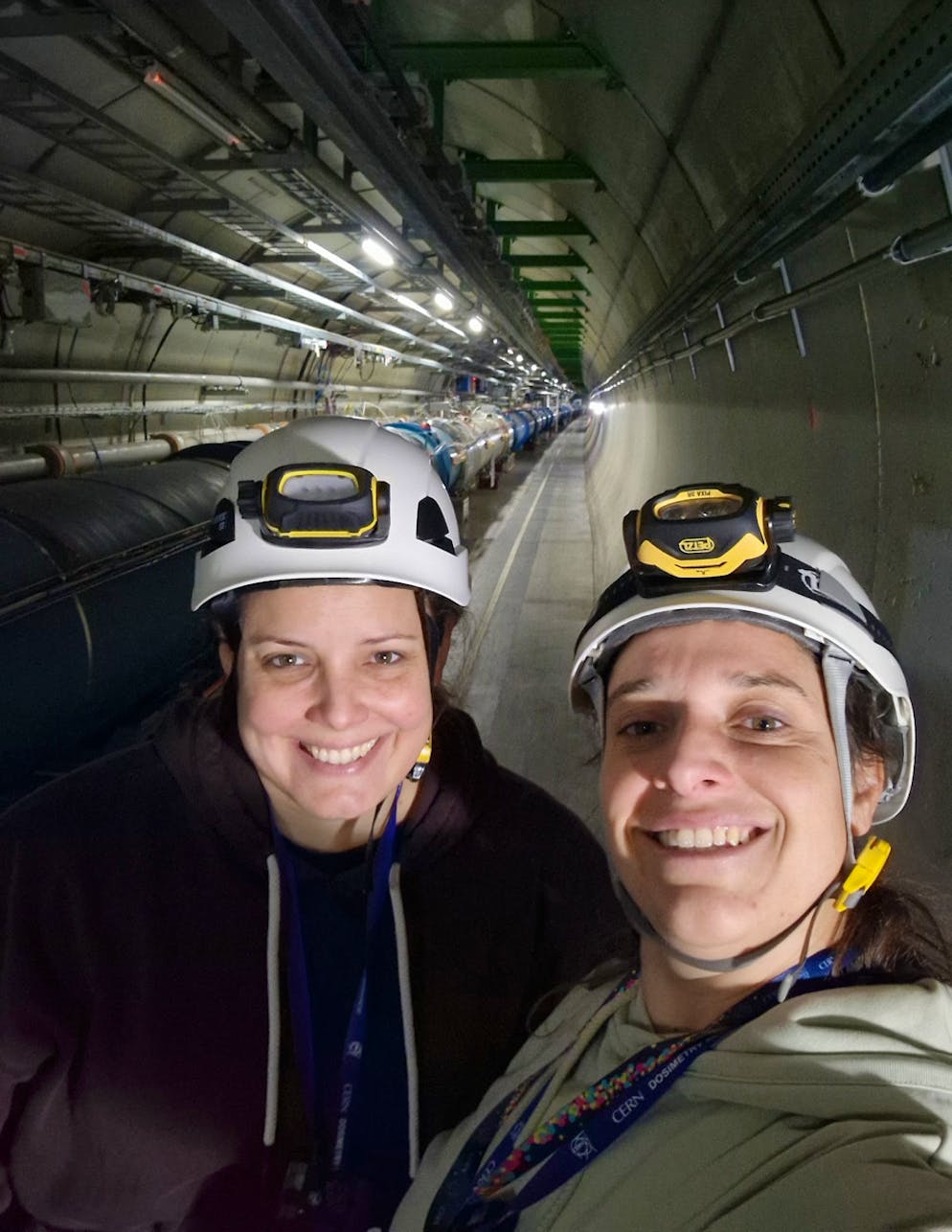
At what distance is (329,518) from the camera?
159cm

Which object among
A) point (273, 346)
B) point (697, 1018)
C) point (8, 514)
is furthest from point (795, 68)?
point (273, 346)

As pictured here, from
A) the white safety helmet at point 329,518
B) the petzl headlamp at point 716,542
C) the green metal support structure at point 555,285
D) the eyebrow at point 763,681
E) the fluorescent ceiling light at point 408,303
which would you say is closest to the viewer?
the eyebrow at point 763,681

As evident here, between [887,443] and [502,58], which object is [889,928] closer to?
[887,443]

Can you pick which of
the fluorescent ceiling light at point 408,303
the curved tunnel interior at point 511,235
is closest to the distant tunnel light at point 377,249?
the curved tunnel interior at point 511,235

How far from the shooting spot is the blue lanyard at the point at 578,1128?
3.04 feet

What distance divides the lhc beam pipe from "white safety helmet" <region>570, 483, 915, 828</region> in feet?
7.65

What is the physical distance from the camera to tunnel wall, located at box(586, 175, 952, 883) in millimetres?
2090

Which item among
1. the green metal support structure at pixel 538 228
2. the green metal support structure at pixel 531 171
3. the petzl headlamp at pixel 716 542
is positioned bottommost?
the petzl headlamp at pixel 716 542

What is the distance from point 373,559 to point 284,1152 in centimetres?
99

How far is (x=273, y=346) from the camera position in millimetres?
12242

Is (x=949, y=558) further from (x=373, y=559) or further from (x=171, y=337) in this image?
(x=171, y=337)

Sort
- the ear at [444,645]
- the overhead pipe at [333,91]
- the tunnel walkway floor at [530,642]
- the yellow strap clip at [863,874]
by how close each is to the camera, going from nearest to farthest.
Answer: the yellow strap clip at [863,874]
the ear at [444,645]
the overhead pipe at [333,91]
the tunnel walkway floor at [530,642]

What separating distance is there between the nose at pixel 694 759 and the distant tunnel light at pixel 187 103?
406 cm

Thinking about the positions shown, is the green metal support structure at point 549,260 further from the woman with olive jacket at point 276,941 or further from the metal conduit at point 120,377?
the woman with olive jacket at point 276,941
